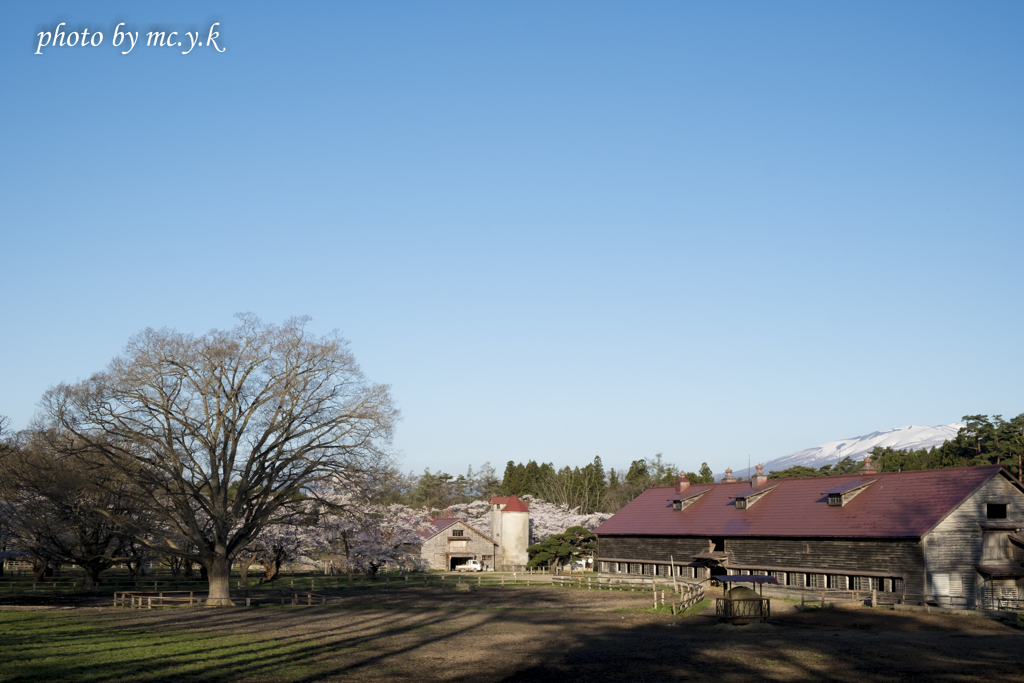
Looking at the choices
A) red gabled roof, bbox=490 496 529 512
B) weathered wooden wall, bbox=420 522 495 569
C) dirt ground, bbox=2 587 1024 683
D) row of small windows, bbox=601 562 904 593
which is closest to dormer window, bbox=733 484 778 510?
row of small windows, bbox=601 562 904 593

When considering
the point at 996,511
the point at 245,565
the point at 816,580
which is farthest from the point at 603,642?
the point at 245,565

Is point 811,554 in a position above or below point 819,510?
below

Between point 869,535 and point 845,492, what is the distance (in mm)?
6003

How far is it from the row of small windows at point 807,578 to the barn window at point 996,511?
7330mm

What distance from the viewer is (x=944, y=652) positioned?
98.0 feet

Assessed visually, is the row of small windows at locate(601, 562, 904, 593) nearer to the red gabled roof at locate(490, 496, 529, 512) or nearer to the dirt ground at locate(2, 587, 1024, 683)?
the dirt ground at locate(2, 587, 1024, 683)

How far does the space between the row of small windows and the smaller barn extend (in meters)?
32.7

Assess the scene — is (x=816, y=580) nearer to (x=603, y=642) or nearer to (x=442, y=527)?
(x=603, y=642)

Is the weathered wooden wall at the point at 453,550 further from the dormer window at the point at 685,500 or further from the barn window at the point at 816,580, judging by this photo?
the barn window at the point at 816,580

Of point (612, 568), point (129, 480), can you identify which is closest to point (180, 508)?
point (129, 480)

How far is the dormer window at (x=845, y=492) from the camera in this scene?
177ft

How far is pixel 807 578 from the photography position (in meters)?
52.3

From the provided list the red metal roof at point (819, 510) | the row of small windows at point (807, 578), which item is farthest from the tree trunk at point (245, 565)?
the row of small windows at point (807, 578)

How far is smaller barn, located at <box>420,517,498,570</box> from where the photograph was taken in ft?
315
